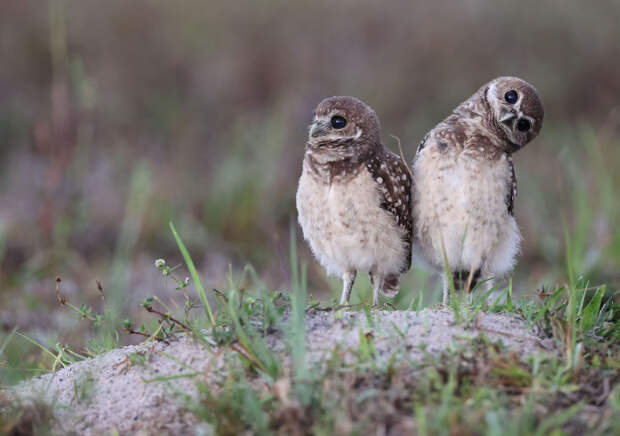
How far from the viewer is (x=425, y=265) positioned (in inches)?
183

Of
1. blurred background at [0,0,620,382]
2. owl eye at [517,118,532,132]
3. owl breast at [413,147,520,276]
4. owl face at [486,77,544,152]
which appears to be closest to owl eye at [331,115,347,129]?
owl breast at [413,147,520,276]

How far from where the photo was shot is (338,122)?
4184 millimetres

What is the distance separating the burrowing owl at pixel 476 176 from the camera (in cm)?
→ 420

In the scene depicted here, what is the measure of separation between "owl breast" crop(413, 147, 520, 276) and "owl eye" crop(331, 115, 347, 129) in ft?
1.76


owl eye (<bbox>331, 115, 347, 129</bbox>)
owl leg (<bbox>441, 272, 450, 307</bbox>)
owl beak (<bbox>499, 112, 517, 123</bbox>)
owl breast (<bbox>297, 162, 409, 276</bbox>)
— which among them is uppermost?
owl beak (<bbox>499, 112, 517, 123</bbox>)

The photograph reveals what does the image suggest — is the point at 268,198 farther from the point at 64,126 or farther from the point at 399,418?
the point at 399,418

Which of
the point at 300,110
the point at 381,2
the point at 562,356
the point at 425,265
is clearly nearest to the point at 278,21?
the point at 381,2

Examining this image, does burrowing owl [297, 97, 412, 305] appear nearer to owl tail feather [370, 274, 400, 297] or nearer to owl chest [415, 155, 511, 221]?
owl chest [415, 155, 511, 221]

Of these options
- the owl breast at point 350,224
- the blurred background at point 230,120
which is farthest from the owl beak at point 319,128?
the blurred background at point 230,120

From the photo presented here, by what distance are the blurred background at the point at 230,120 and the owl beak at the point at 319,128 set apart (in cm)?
164

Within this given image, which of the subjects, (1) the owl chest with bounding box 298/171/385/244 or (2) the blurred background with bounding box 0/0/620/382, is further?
(2) the blurred background with bounding box 0/0/620/382

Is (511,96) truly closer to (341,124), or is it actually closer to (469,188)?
(469,188)

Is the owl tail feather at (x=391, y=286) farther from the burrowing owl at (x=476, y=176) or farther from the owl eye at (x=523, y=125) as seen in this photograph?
the owl eye at (x=523, y=125)

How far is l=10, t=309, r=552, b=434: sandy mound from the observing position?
304 cm
